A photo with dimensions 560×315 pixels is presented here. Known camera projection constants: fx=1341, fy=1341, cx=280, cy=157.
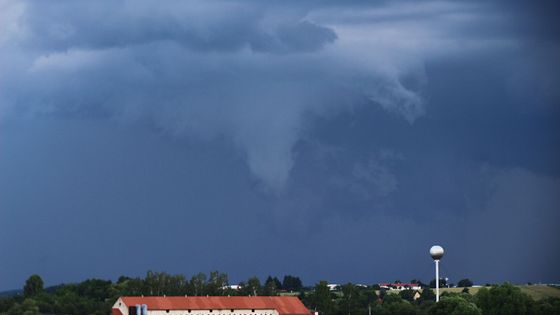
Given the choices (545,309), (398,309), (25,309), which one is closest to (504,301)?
(545,309)

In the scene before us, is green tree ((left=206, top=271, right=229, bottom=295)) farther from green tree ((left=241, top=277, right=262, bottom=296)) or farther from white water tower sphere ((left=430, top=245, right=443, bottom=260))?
white water tower sphere ((left=430, top=245, right=443, bottom=260))

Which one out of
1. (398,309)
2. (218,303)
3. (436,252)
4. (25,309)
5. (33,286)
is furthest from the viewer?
(33,286)

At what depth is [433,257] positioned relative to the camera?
137 metres

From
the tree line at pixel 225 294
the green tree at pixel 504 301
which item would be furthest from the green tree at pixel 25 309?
the green tree at pixel 504 301

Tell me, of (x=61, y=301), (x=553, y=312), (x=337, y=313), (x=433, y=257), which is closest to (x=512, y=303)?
(x=553, y=312)

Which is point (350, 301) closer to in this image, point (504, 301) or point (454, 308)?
point (504, 301)

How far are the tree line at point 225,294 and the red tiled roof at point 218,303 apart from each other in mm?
6511

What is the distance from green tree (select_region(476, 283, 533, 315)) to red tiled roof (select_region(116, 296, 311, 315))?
20347 millimetres

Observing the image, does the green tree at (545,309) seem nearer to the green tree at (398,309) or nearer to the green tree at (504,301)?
the green tree at (504,301)

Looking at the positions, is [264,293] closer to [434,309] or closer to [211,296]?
[211,296]

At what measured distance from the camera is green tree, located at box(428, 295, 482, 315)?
137625mm

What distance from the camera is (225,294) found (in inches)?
6535

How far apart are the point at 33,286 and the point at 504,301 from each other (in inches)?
2714

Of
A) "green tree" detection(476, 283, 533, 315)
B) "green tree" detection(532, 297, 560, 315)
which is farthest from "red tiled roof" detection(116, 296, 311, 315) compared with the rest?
"green tree" detection(532, 297, 560, 315)
